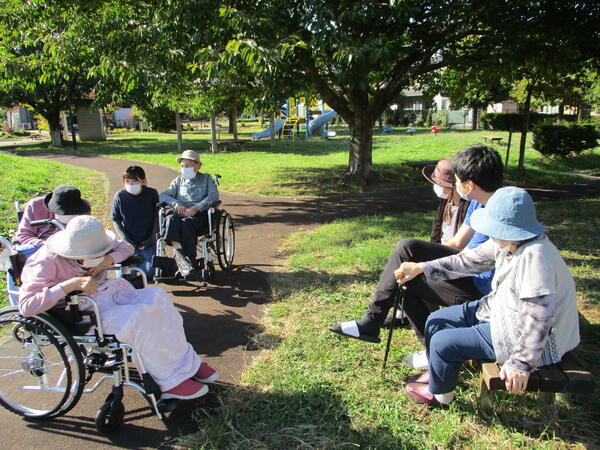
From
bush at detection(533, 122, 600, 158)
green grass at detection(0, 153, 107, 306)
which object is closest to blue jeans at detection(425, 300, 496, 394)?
green grass at detection(0, 153, 107, 306)

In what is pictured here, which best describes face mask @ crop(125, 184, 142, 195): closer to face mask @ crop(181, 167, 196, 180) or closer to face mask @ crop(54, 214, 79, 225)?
face mask @ crop(181, 167, 196, 180)

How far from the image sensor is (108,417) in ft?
9.00

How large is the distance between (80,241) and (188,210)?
243 cm

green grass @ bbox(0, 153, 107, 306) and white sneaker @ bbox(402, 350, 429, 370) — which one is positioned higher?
green grass @ bbox(0, 153, 107, 306)

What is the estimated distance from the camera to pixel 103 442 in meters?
2.72

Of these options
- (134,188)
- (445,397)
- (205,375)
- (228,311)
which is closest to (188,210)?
(134,188)

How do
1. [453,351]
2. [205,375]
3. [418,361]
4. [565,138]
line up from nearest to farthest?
[453,351] < [205,375] < [418,361] < [565,138]

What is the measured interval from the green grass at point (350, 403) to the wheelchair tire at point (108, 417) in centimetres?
48

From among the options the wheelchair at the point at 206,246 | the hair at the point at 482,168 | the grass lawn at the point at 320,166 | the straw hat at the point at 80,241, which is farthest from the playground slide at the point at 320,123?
the straw hat at the point at 80,241

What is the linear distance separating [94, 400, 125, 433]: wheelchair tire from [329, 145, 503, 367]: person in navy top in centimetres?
158

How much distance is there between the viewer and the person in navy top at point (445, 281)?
10.1 ft

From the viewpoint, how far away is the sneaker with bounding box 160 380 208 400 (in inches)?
110

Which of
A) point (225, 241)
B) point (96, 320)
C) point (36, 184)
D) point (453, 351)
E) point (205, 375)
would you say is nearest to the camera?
point (453, 351)

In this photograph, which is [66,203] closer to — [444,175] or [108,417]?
[108,417]
